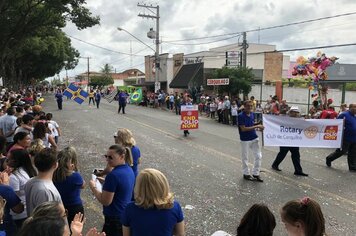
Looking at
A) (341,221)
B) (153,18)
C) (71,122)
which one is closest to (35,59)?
(153,18)

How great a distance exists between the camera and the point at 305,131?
1046 centimetres

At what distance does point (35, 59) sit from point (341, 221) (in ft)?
171

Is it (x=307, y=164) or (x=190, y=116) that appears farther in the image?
(x=190, y=116)

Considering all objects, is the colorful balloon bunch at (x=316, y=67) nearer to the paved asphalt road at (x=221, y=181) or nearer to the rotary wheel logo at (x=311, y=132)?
the paved asphalt road at (x=221, y=181)

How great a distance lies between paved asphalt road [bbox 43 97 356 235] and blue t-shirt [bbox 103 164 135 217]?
6.42 ft

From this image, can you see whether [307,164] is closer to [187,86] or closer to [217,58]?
[187,86]

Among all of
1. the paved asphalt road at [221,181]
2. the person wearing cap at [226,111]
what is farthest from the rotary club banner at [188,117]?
the person wearing cap at [226,111]

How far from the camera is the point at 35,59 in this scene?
5194 centimetres

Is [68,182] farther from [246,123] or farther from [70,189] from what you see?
[246,123]

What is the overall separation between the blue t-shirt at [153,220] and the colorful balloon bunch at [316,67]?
684 inches

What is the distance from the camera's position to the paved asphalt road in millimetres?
6383

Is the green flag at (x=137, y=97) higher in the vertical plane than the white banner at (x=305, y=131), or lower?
lower

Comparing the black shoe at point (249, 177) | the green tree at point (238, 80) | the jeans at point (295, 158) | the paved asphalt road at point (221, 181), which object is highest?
the green tree at point (238, 80)

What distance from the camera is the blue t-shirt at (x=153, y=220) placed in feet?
10.2
